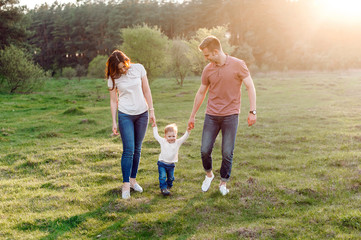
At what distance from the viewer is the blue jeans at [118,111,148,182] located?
588 centimetres

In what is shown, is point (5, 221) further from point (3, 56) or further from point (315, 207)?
point (3, 56)

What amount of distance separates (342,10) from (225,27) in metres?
35.6

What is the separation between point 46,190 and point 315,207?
585 centimetres

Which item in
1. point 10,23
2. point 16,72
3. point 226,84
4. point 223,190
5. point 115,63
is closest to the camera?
point 226,84

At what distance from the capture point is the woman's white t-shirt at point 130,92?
5.91 m

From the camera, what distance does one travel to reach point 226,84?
552cm

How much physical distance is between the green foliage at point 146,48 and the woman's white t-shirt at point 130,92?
112ft

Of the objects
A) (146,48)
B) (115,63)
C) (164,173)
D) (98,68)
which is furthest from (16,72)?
(164,173)

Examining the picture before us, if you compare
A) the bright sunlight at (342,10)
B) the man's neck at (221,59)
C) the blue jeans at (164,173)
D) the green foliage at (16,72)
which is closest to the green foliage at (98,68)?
the green foliage at (16,72)

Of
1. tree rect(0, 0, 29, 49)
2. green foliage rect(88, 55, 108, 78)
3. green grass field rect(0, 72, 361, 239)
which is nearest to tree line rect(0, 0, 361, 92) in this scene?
green foliage rect(88, 55, 108, 78)

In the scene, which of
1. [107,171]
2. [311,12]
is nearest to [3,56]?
[107,171]

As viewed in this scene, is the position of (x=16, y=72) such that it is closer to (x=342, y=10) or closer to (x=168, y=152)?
(x=168, y=152)

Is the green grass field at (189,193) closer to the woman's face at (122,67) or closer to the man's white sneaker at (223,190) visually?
the man's white sneaker at (223,190)

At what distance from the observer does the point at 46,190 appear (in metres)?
6.77
